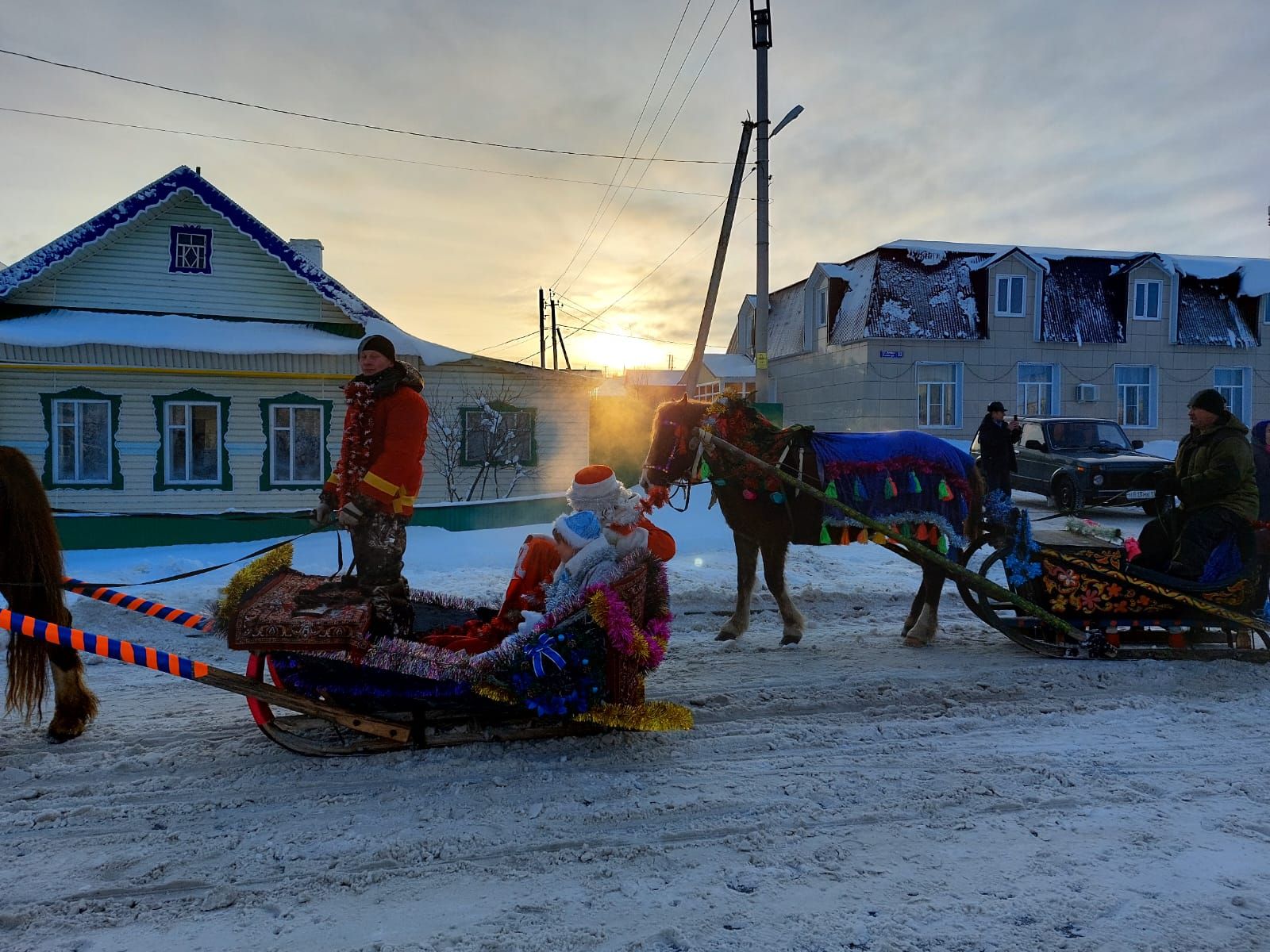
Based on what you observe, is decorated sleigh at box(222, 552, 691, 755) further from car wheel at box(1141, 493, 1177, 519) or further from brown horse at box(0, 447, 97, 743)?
car wheel at box(1141, 493, 1177, 519)

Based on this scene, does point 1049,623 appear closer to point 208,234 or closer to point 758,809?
point 758,809

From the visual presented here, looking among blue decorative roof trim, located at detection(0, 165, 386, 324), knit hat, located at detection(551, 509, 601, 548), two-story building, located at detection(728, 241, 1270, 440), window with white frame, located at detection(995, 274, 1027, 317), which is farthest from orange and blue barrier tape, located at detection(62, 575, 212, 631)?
window with white frame, located at detection(995, 274, 1027, 317)

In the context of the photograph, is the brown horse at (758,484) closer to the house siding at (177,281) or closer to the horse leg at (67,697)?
the horse leg at (67,697)

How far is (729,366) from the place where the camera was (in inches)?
1207

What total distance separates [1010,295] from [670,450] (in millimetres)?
20046

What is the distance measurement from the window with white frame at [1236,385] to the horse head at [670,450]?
23.8 meters

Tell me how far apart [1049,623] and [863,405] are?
1738 cm

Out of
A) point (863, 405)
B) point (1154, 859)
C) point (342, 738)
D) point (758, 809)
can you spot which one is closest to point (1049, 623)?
point (1154, 859)

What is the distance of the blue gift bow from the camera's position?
348cm

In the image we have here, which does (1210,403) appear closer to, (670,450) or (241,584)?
(670,450)

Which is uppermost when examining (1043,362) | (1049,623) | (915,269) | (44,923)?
(915,269)

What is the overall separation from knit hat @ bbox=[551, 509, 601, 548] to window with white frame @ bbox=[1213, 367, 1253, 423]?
25720 mm

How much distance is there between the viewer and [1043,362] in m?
22.6

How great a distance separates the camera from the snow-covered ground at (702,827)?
245 cm
